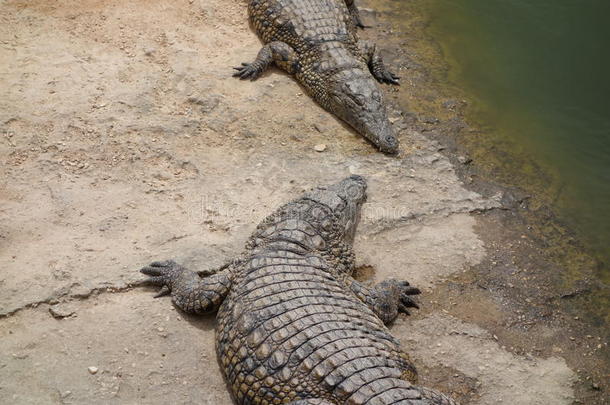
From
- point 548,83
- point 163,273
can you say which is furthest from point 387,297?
point 548,83

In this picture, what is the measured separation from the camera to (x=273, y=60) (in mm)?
7480

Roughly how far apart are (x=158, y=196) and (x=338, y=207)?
1.54 meters

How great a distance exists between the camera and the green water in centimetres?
654

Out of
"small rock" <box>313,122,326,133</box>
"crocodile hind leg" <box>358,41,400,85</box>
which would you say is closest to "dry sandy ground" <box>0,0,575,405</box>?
"small rock" <box>313,122,326,133</box>

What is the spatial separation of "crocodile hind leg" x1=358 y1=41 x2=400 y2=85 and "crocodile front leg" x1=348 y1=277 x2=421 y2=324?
3.28 m

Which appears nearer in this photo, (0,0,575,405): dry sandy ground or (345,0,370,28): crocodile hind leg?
(0,0,575,405): dry sandy ground

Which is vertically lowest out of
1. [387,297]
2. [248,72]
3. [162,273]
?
[162,273]

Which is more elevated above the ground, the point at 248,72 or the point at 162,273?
the point at 248,72

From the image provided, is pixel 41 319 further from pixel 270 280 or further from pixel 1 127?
pixel 1 127

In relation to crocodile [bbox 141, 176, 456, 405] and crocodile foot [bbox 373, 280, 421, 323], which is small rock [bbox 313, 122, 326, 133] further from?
crocodile foot [bbox 373, 280, 421, 323]

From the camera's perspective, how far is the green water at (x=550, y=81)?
6.54 metres

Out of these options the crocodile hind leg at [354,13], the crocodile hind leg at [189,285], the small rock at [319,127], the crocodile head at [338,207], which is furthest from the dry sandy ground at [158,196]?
the crocodile hind leg at [354,13]

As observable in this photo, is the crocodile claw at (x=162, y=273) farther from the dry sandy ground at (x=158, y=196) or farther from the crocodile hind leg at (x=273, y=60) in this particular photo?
the crocodile hind leg at (x=273, y=60)

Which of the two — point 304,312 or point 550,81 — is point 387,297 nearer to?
point 304,312
